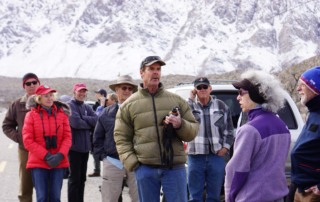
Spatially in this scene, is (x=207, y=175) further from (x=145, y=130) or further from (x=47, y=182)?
(x=47, y=182)

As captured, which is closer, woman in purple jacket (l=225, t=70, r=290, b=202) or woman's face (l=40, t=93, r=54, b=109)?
woman in purple jacket (l=225, t=70, r=290, b=202)

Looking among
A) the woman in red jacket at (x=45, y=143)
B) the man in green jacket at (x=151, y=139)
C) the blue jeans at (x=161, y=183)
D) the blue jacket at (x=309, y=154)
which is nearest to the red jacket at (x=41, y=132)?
the woman in red jacket at (x=45, y=143)

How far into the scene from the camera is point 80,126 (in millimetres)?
5145

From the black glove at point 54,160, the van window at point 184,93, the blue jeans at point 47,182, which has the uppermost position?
the van window at point 184,93

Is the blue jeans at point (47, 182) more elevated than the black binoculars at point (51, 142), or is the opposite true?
the black binoculars at point (51, 142)

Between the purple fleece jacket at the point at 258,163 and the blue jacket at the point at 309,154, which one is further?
the blue jacket at the point at 309,154

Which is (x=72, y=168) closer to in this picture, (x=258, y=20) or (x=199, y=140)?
(x=199, y=140)

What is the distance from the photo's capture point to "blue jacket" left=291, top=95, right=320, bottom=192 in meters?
2.77

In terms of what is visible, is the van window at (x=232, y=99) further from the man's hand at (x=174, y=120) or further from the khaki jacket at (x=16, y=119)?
the khaki jacket at (x=16, y=119)

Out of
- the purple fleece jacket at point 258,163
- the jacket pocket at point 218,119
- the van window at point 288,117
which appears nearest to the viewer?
the purple fleece jacket at point 258,163

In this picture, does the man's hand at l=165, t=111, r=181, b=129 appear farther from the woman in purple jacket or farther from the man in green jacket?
the woman in purple jacket

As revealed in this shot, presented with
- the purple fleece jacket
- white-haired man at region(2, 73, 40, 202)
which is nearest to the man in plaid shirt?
the purple fleece jacket

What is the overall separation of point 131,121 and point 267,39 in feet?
494

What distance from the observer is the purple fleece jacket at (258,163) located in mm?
2533
